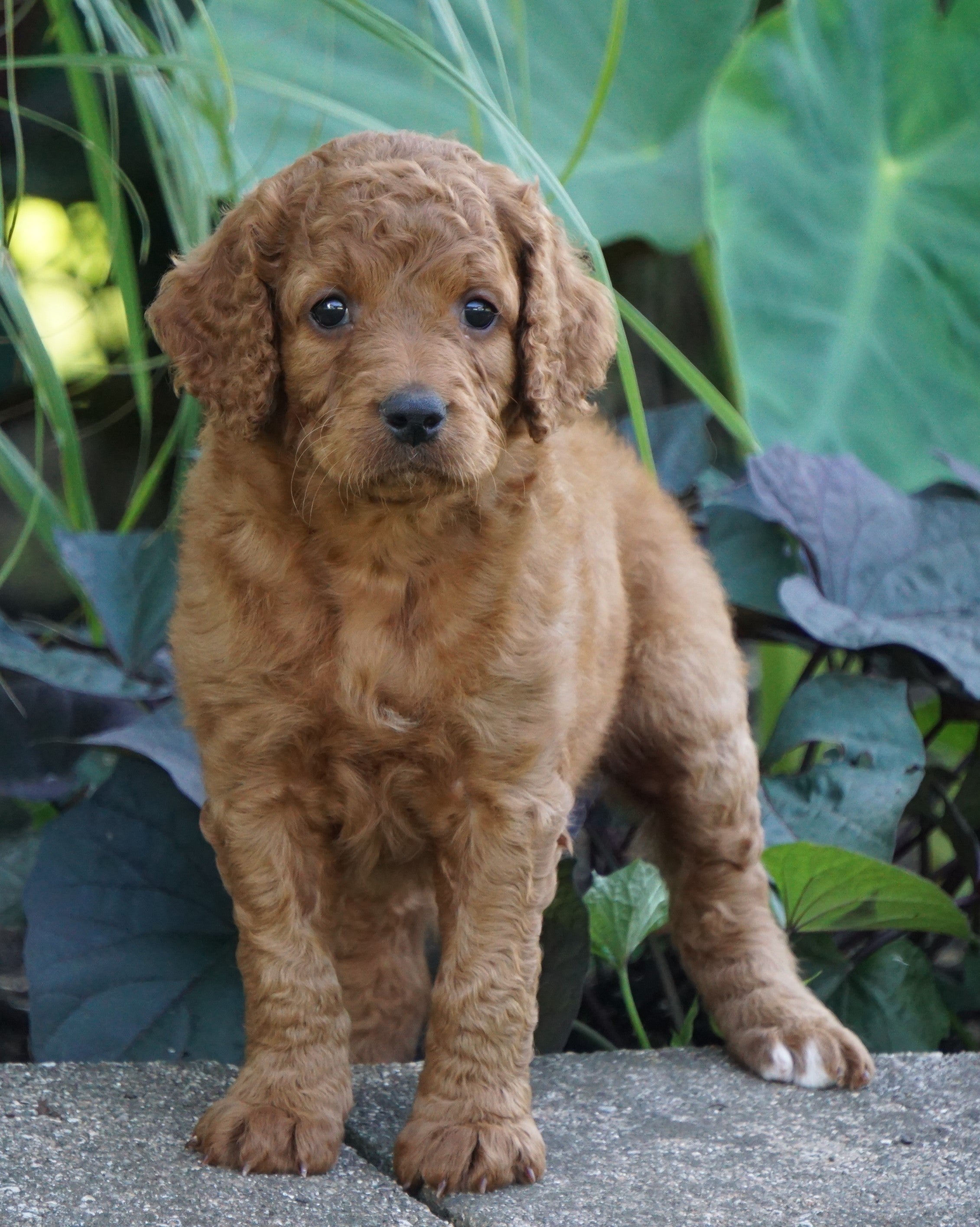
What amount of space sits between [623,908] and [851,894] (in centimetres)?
48

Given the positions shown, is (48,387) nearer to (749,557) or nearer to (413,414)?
(413,414)

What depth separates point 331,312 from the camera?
2393mm

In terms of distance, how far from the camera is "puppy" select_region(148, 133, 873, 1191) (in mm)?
2324

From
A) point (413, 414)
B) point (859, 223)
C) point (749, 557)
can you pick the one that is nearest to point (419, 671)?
point (413, 414)

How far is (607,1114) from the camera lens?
261cm

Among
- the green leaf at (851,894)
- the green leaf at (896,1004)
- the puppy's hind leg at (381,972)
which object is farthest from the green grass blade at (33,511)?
the green leaf at (896,1004)

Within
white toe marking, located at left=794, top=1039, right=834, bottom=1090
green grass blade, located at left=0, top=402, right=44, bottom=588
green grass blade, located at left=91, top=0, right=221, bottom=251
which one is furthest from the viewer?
green grass blade, located at left=91, top=0, right=221, bottom=251

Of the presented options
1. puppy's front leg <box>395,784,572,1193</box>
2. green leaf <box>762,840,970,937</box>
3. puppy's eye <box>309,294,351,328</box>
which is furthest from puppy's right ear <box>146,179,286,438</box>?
green leaf <box>762,840,970,937</box>

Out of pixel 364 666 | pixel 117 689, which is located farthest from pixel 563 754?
pixel 117 689

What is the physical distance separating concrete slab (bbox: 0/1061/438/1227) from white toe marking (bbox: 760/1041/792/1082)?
0.90 m

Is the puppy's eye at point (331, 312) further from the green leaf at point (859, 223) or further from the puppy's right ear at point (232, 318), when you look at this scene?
the green leaf at point (859, 223)

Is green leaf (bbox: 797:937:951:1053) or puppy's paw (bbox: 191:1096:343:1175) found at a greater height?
puppy's paw (bbox: 191:1096:343:1175)

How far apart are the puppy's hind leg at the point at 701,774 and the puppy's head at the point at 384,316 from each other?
77cm

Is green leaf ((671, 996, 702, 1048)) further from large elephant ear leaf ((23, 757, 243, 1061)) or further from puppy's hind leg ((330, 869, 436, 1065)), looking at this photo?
large elephant ear leaf ((23, 757, 243, 1061))
